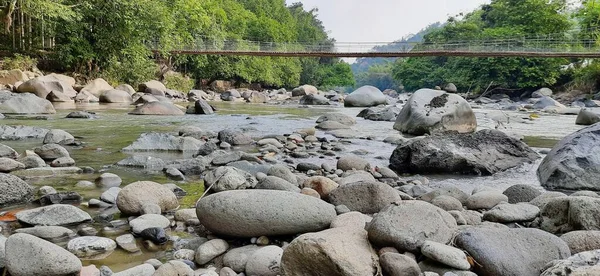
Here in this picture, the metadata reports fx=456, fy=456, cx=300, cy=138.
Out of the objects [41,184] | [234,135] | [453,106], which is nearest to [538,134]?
[453,106]

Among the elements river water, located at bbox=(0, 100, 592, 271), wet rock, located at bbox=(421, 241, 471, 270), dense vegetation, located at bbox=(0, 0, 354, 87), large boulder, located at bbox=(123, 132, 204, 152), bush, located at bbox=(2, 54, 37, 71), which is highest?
dense vegetation, located at bbox=(0, 0, 354, 87)

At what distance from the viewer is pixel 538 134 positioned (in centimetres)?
989

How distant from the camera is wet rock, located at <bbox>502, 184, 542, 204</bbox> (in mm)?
4000

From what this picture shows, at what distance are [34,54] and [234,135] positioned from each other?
19.3 metres

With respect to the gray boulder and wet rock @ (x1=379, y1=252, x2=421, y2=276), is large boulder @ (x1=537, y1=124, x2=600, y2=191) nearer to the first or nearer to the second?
wet rock @ (x1=379, y1=252, x2=421, y2=276)

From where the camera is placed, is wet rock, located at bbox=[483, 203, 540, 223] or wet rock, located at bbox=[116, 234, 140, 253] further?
wet rock, located at bbox=[483, 203, 540, 223]

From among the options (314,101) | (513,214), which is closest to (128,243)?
(513,214)

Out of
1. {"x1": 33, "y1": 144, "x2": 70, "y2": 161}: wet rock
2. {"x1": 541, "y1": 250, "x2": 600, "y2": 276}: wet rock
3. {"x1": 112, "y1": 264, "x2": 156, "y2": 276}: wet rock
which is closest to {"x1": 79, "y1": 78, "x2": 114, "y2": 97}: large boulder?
{"x1": 33, "y1": 144, "x2": 70, "y2": 161}: wet rock

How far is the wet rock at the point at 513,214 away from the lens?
3135mm

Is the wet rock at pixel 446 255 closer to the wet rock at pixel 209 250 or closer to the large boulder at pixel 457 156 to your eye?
the wet rock at pixel 209 250

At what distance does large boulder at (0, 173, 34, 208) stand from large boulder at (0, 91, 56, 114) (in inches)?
340

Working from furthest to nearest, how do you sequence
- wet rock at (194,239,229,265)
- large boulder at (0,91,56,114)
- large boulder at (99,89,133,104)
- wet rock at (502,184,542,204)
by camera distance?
large boulder at (99,89,133,104) → large boulder at (0,91,56,114) → wet rock at (502,184,542,204) → wet rock at (194,239,229,265)

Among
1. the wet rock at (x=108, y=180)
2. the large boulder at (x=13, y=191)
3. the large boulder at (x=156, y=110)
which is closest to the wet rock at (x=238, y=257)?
the large boulder at (x=13, y=191)

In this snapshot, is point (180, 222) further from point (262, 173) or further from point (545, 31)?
point (545, 31)
